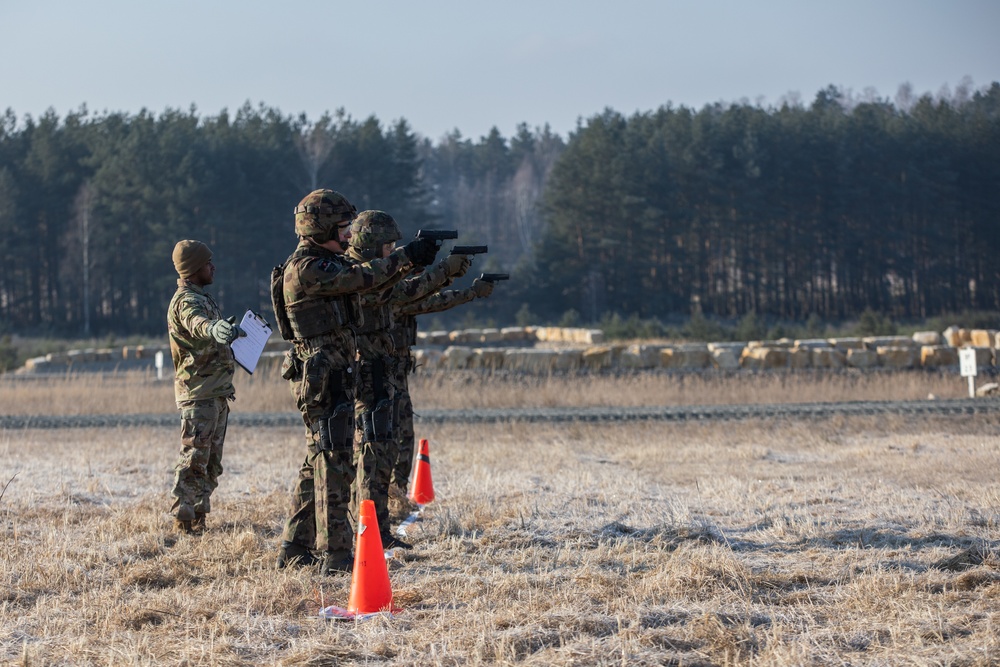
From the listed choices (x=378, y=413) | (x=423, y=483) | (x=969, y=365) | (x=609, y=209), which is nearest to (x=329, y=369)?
(x=378, y=413)

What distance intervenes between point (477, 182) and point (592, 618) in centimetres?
9824

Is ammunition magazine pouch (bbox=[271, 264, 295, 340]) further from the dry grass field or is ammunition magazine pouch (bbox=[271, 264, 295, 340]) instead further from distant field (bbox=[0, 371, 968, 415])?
distant field (bbox=[0, 371, 968, 415])

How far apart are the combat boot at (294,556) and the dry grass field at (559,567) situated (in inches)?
4.3

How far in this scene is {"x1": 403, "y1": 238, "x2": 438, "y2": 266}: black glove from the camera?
21.8ft

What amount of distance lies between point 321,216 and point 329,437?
51.4 inches

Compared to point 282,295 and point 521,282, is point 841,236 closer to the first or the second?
point 521,282

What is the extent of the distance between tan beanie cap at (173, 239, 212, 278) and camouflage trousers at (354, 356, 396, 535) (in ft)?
4.72

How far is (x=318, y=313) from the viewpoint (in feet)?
21.8

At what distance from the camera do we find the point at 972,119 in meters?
56.5

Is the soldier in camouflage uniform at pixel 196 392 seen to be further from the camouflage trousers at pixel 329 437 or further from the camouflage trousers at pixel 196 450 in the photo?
the camouflage trousers at pixel 329 437

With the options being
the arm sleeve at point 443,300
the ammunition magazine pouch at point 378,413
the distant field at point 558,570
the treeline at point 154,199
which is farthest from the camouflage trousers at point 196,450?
the treeline at point 154,199

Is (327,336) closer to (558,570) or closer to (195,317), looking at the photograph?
(195,317)

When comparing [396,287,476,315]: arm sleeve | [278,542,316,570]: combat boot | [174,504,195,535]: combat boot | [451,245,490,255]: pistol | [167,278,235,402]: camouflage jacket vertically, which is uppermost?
[451,245,490,255]: pistol

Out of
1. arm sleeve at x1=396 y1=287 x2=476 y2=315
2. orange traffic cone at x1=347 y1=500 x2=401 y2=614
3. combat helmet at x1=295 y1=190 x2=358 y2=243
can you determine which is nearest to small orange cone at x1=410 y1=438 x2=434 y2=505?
arm sleeve at x1=396 y1=287 x2=476 y2=315
